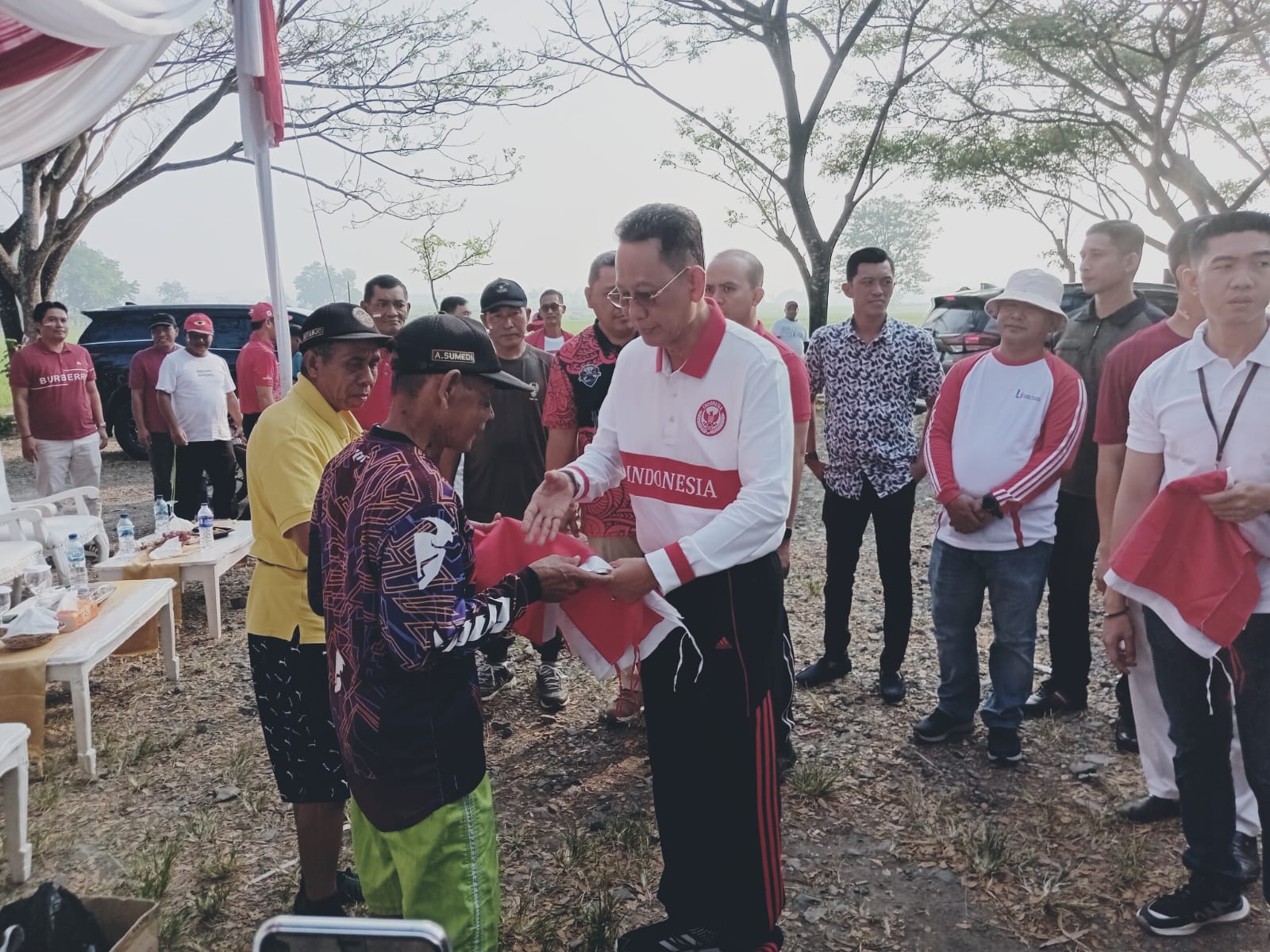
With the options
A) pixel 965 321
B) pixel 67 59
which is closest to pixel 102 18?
pixel 67 59

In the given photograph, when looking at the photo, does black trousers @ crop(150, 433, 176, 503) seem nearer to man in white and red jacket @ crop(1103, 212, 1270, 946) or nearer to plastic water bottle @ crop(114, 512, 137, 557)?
plastic water bottle @ crop(114, 512, 137, 557)

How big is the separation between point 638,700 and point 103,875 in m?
2.33

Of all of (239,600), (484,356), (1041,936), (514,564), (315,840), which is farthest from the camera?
(239,600)

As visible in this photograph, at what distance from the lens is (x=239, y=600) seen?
6.55m

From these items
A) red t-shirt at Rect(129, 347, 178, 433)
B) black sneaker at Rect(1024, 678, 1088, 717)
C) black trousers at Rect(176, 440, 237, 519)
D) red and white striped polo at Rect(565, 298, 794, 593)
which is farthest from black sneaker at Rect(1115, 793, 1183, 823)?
red t-shirt at Rect(129, 347, 178, 433)

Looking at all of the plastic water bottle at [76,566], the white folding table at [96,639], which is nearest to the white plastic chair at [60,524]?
the plastic water bottle at [76,566]

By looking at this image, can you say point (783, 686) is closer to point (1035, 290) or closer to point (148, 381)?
point (1035, 290)

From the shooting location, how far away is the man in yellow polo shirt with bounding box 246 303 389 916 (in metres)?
2.49

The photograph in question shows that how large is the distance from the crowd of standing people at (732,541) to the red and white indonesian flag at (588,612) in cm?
6

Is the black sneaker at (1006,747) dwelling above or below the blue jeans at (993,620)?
below

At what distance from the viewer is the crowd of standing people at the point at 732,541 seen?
187 centimetres

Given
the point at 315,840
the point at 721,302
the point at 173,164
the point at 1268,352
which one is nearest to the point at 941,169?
the point at 173,164

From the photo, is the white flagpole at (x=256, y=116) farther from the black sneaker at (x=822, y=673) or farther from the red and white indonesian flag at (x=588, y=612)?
the black sneaker at (x=822, y=673)

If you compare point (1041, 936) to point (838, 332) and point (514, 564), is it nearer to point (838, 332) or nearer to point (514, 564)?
point (514, 564)
